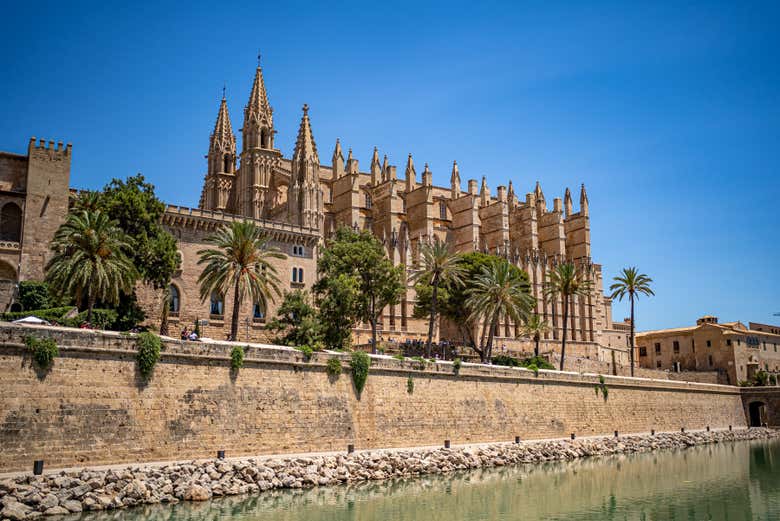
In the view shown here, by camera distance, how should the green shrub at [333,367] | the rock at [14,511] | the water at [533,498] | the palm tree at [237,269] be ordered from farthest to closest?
the palm tree at [237,269] → the green shrub at [333,367] → the water at [533,498] → the rock at [14,511]

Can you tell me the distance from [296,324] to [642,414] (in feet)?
72.7

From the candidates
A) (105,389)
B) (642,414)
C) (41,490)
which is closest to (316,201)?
(642,414)

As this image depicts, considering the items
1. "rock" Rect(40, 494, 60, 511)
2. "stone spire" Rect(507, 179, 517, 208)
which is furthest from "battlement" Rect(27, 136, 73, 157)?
"stone spire" Rect(507, 179, 517, 208)

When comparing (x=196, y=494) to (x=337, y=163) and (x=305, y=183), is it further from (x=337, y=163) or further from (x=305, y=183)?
(x=337, y=163)

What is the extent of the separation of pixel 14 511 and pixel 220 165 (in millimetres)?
44381

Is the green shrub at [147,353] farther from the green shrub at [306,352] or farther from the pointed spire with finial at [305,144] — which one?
the pointed spire with finial at [305,144]

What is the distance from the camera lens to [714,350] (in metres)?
69.9

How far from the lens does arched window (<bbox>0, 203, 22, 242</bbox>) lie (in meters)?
37.0

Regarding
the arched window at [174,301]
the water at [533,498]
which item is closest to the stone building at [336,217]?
the arched window at [174,301]

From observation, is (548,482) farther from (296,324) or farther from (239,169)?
(239,169)

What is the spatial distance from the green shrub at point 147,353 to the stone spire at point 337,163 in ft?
141

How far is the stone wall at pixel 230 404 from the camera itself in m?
21.7

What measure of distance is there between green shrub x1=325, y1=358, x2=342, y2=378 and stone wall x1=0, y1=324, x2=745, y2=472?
0.67 ft

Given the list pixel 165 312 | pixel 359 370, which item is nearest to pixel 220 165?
pixel 165 312
